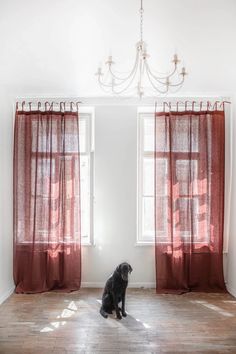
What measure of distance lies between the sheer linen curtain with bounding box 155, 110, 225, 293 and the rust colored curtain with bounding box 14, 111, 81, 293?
113 cm

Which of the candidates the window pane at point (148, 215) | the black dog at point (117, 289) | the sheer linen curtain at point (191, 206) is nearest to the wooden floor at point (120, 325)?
the black dog at point (117, 289)

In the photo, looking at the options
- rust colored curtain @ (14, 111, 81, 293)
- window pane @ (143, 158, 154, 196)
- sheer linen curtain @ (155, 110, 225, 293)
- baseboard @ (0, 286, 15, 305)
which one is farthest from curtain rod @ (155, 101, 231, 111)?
baseboard @ (0, 286, 15, 305)

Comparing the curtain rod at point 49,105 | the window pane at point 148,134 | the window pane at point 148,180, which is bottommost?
the window pane at point 148,180

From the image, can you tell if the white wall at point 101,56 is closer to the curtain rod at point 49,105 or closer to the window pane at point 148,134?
the curtain rod at point 49,105

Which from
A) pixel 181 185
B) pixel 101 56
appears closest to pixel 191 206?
pixel 181 185

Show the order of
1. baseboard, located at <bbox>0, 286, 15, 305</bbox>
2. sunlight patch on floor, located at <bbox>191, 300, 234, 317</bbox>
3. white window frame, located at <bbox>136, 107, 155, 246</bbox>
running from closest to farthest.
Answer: sunlight patch on floor, located at <bbox>191, 300, 234, 317</bbox> → baseboard, located at <bbox>0, 286, 15, 305</bbox> → white window frame, located at <bbox>136, 107, 155, 246</bbox>

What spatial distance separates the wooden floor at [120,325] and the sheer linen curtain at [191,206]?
0.91 ft

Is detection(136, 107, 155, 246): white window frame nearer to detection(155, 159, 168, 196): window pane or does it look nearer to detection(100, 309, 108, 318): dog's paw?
detection(155, 159, 168, 196): window pane

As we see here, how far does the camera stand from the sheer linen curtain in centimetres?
385

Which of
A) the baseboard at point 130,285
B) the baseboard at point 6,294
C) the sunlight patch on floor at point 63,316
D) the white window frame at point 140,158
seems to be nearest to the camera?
the sunlight patch on floor at point 63,316

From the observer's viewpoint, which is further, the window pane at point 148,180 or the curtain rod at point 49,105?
the window pane at point 148,180

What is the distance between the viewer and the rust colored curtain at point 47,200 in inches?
152

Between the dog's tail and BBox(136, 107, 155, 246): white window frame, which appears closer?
the dog's tail

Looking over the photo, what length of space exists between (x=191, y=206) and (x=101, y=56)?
214 centimetres
